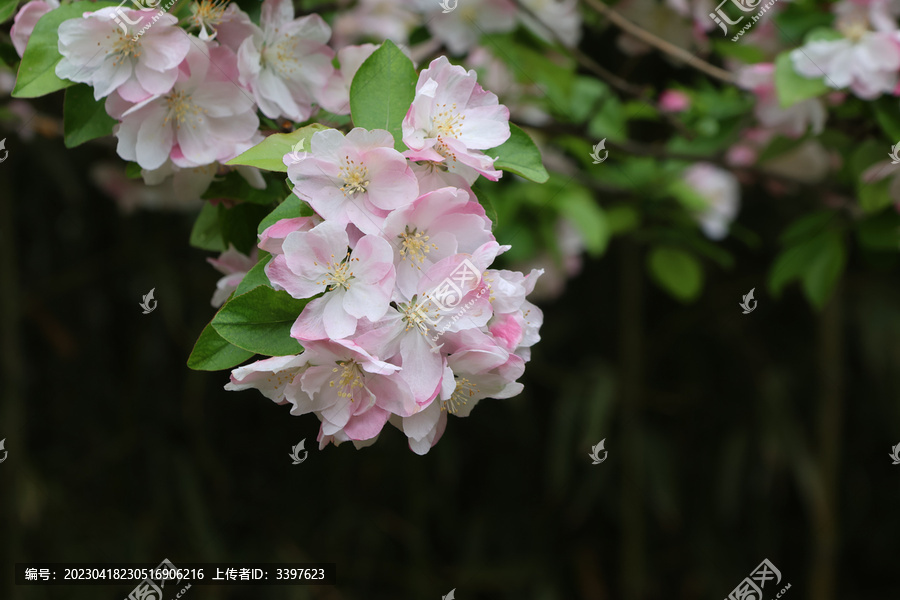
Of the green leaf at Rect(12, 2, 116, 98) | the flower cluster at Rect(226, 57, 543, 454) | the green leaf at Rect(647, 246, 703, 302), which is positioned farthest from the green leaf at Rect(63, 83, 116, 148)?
the green leaf at Rect(647, 246, 703, 302)

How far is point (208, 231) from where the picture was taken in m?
0.74

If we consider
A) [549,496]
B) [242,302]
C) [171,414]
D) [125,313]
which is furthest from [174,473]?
[242,302]

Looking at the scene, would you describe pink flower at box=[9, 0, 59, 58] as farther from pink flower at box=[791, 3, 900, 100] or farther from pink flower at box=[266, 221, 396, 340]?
pink flower at box=[791, 3, 900, 100]

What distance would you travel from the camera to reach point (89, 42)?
0.60m

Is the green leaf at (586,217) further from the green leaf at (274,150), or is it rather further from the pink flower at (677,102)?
the green leaf at (274,150)

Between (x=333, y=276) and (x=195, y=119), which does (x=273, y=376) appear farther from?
(x=195, y=119)

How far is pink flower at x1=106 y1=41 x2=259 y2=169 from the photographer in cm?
62

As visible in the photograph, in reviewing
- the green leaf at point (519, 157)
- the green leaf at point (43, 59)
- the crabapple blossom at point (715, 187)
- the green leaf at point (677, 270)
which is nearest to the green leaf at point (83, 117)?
the green leaf at point (43, 59)

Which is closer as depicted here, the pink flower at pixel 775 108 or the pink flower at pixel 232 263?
the pink flower at pixel 232 263

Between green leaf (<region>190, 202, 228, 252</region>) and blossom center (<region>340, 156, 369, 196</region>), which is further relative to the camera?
green leaf (<region>190, 202, 228, 252</region>)

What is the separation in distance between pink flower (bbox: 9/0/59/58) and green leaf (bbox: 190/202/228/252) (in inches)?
8.5

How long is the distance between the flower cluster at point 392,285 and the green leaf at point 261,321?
0.05ft

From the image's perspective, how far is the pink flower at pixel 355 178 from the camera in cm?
52

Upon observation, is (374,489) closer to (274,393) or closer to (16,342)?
(16,342)
